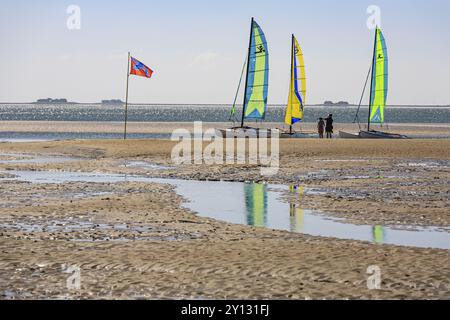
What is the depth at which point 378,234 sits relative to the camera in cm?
1616

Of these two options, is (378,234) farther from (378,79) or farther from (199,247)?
(378,79)

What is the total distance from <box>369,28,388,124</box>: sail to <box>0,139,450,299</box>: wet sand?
98.5 feet

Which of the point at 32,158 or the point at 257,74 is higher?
the point at 257,74

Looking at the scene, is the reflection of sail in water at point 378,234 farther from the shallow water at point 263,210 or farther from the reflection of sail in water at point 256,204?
the reflection of sail in water at point 256,204

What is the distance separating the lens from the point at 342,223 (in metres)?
17.8

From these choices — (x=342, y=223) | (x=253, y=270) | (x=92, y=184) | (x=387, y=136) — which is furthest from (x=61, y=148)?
(x=253, y=270)

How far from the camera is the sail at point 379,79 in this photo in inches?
2244

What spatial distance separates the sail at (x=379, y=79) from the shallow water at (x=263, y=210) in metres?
32.6

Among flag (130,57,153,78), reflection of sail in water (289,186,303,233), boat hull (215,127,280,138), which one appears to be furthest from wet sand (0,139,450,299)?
boat hull (215,127,280,138)

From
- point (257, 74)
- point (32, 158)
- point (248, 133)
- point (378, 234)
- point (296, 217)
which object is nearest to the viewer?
point (378, 234)

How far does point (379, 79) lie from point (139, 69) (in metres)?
18.8

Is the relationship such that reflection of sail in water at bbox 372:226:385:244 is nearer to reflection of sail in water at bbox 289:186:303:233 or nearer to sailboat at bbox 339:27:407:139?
reflection of sail in water at bbox 289:186:303:233

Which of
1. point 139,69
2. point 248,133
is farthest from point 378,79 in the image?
point 139,69

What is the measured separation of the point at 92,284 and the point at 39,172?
63.1 feet
